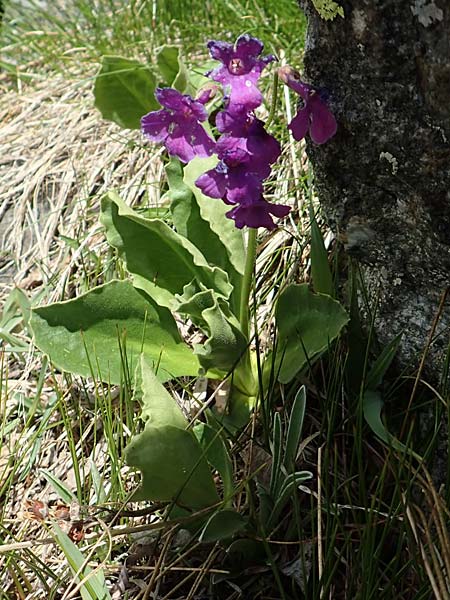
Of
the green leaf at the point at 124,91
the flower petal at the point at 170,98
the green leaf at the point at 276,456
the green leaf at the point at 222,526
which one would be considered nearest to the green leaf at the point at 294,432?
the green leaf at the point at 276,456

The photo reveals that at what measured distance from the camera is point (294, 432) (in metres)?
1.18

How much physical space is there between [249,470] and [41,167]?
1126 millimetres

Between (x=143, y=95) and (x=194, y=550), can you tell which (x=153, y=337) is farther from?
(x=143, y=95)

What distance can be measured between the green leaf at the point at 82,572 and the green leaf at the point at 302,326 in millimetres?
407

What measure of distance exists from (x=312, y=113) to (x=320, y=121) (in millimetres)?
16

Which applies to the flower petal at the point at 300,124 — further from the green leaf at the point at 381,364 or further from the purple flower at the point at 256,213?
the green leaf at the point at 381,364

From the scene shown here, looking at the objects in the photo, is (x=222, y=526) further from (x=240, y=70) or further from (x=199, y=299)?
(x=240, y=70)

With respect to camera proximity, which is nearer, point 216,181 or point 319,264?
point 216,181

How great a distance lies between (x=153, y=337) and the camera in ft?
4.71

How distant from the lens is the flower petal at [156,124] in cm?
119

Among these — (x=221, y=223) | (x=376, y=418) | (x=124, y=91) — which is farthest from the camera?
(x=124, y=91)

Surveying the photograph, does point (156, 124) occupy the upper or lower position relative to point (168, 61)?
lower

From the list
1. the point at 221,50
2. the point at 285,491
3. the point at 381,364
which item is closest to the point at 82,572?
the point at 285,491

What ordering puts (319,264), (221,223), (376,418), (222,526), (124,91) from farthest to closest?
(124,91), (221,223), (319,264), (376,418), (222,526)
